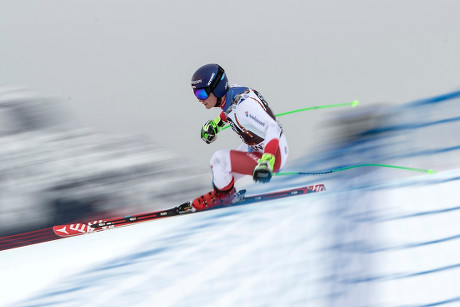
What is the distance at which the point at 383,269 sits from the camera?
2.60 meters

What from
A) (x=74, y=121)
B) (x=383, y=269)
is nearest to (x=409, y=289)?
(x=383, y=269)

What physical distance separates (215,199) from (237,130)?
1.76 ft

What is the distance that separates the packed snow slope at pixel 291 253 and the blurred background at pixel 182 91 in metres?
0.24

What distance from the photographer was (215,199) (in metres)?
3.62

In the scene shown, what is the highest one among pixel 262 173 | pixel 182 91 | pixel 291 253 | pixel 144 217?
pixel 182 91

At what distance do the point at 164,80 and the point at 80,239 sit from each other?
4.51ft

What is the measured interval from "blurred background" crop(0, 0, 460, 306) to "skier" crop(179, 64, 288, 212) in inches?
21.0

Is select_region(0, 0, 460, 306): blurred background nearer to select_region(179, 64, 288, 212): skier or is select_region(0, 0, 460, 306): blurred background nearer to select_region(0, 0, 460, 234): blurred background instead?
select_region(0, 0, 460, 234): blurred background

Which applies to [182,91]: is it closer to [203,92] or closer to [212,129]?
[212,129]

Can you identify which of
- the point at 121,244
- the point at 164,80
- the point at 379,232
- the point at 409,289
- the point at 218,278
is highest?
the point at 164,80

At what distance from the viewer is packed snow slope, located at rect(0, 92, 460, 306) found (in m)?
2.46

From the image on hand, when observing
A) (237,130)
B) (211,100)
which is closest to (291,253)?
(237,130)

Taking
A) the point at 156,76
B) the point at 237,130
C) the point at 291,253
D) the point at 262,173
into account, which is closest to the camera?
the point at 291,253

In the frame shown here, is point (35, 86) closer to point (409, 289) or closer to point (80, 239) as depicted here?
point (80, 239)
